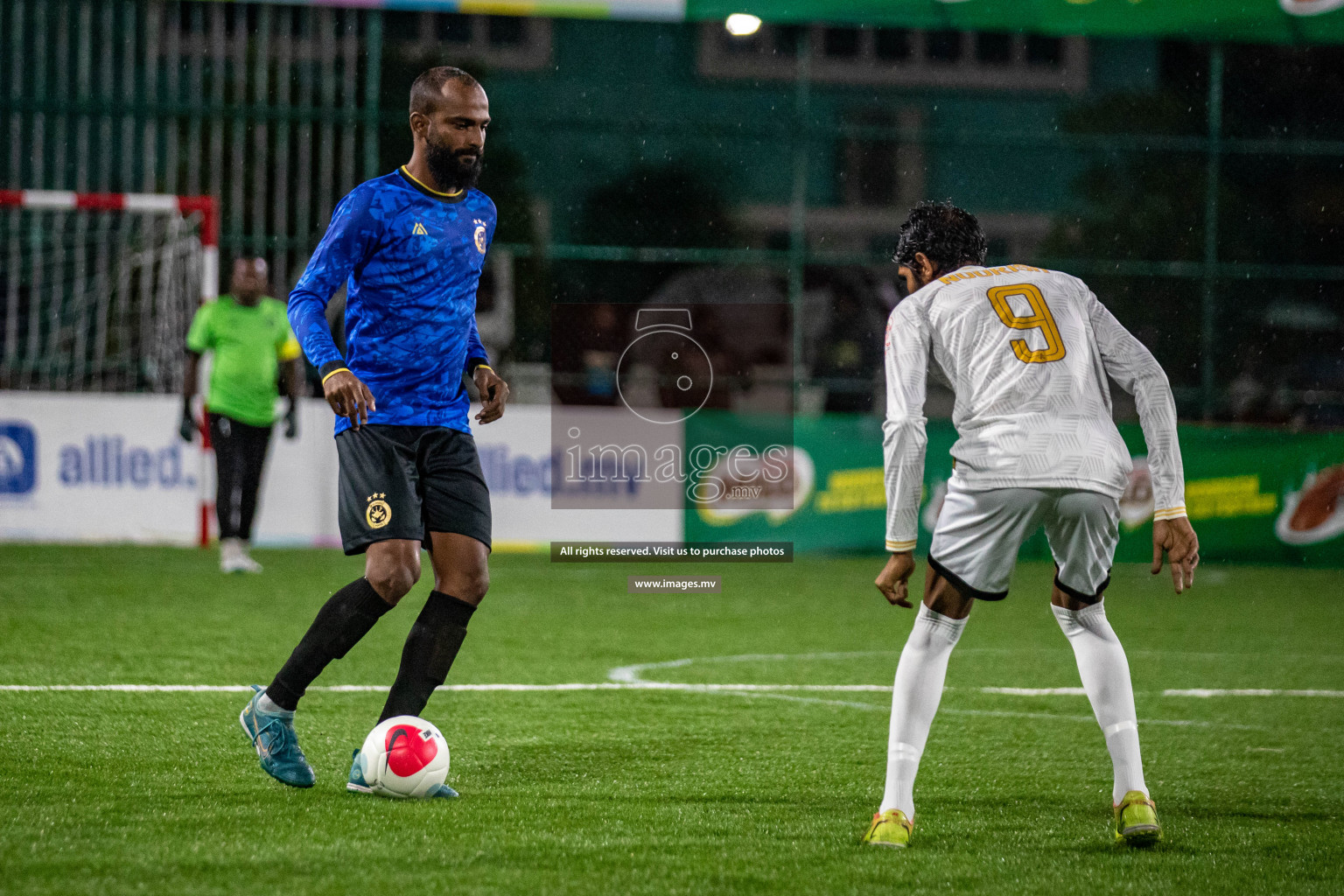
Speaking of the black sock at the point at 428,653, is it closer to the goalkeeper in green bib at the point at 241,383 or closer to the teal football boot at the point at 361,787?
the teal football boot at the point at 361,787

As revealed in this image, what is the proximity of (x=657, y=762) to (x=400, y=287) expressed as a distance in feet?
5.54

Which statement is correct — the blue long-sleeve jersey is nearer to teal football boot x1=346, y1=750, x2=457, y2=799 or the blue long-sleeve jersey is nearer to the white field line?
teal football boot x1=346, y1=750, x2=457, y2=799

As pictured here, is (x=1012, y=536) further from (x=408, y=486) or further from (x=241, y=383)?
(x=241, y=383)

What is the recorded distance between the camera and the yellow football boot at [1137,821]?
4008mm

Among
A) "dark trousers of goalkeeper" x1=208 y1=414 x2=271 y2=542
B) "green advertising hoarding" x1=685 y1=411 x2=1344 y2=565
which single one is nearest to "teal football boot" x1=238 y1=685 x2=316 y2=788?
"dark trousers of goalkeeper" x1=208 y1=414 x2=271 y2=542

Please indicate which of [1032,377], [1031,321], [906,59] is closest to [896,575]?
[1032,377]

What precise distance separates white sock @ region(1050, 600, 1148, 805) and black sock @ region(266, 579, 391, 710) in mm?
1909

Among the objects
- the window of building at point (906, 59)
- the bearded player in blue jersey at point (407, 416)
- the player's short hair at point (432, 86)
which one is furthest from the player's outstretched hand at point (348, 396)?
the window of building at point (906, 59)

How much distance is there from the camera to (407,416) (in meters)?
4.57

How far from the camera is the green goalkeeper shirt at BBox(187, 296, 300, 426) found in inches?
418

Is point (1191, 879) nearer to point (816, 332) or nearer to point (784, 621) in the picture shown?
point (784, 621)

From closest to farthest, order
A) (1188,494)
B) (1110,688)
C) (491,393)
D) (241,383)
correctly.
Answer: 1. (1110,688)
2. (491,393)
3. (241,383)
4. (1188,494)

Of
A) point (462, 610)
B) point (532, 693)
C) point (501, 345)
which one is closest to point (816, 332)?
point (501, 345)

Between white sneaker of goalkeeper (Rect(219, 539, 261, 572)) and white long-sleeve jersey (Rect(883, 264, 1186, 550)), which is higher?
white long-sleeve jersey (Rect(883, 264, 1186, 550))
